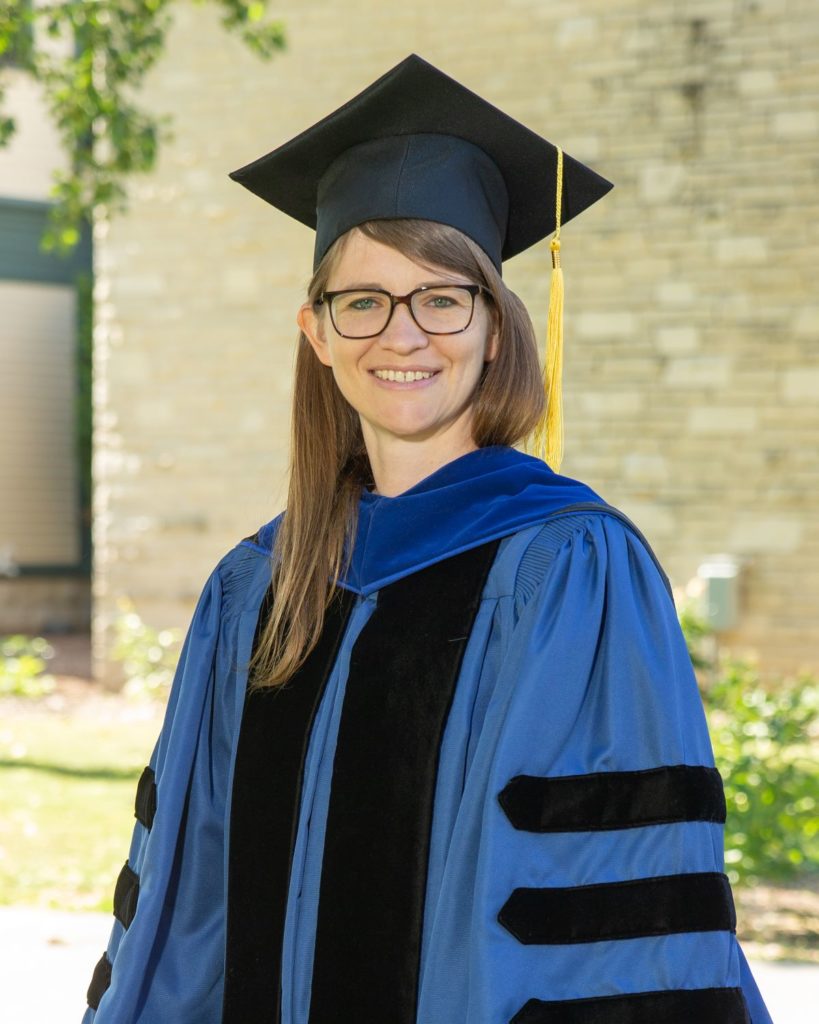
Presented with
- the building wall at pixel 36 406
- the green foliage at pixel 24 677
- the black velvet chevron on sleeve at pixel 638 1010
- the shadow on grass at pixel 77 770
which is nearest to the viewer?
the black velvet chevron on sleeve at pixel 638 1010

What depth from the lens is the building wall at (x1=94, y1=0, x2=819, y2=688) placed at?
7277mm

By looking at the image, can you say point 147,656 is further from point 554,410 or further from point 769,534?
point 554,410

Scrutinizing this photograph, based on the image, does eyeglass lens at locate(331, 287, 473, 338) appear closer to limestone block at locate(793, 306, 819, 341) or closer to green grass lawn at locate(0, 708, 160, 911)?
green grass lawn at locate(0, 708, 160, 911)

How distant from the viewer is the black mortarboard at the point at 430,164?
2.00 m

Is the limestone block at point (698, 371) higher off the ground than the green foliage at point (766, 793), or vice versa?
the limestone block at point (698, 371)

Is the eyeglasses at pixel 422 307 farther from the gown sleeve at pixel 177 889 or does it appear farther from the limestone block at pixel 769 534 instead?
the limestone block at pixel 769 534

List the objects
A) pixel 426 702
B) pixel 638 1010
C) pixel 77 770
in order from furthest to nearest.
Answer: pixel 77 770
pixel 426 702
pixel 638 1010

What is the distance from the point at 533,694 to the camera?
165 centimetres

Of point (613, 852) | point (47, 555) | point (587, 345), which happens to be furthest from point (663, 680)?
point (47, 555)

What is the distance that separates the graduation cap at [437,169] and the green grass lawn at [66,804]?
11.1 ft

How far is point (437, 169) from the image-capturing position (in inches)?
79.1

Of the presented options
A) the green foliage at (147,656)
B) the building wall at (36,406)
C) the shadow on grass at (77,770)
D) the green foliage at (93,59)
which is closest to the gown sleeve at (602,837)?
the green foliage at (93,59)

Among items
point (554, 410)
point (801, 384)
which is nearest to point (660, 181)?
point (801, 384)

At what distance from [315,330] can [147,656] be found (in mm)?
6742
